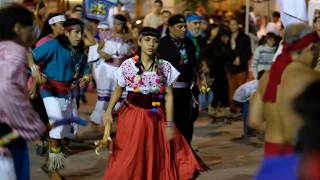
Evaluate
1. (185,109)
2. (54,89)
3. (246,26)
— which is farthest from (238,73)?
(54,89)

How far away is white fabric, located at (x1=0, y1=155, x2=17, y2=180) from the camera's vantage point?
5270 millimetres

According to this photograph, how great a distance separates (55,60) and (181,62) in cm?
159

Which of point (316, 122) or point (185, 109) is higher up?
point (316, 122)

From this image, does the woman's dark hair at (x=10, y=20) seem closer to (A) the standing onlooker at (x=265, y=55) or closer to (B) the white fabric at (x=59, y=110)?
(B) the white fabric at (x=59, y=110)

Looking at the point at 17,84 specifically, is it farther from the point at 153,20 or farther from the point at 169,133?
the point at 153,20

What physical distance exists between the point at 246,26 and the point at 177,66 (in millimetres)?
8910

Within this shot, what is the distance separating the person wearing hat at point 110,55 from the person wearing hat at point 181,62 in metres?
2.83

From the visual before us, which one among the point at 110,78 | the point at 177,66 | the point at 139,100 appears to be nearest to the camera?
the point at 139,100

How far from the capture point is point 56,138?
8953 mm

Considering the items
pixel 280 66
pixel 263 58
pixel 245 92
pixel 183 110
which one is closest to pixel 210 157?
pixel 183 110

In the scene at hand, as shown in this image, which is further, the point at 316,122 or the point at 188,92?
the point at 188,92

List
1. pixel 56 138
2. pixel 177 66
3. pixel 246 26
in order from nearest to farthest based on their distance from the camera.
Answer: pixel 56 138
pixel 177 66
pixel 246 26

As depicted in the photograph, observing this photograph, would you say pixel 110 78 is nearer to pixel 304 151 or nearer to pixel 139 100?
pixel 139 100

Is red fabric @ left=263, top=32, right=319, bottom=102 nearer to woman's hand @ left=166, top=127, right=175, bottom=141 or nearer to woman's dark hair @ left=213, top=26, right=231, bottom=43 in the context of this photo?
woman's hand @ left=166, top=127, right=175, bottom=141
